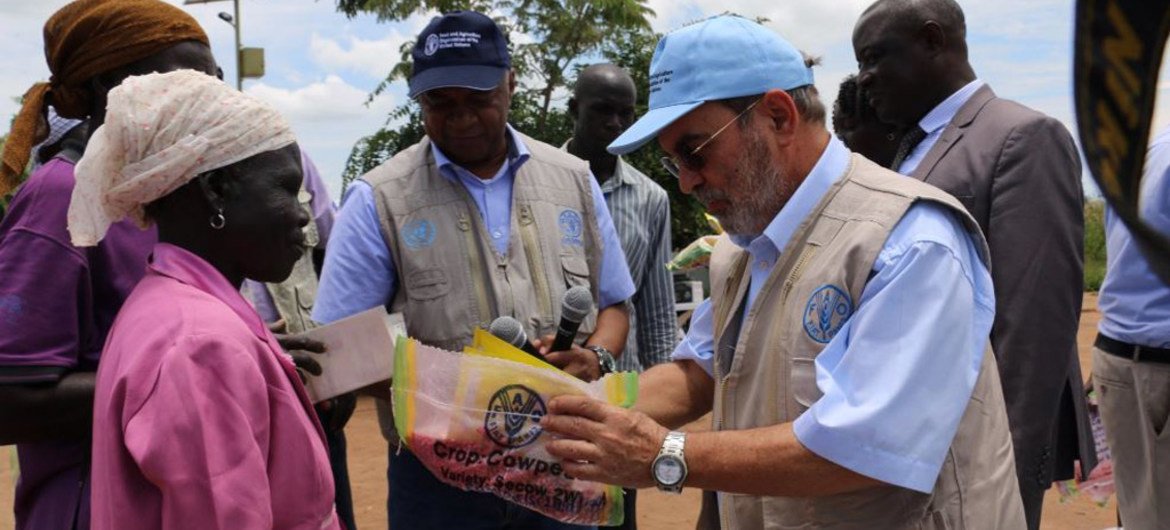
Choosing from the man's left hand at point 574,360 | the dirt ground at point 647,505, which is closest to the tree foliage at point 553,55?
the dirt ground at point 647,505

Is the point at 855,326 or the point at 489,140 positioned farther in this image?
the point at 489,140

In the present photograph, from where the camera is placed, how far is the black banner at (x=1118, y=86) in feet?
1.89

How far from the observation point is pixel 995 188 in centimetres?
358

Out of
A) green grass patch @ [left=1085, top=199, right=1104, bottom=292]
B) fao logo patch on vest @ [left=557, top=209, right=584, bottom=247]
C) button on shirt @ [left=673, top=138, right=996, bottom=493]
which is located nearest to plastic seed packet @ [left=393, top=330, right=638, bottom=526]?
button on shirt @ [left=673, top=138, right=996, bottom=493]

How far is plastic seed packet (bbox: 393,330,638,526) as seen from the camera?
2.24 meters

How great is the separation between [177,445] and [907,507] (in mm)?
1383

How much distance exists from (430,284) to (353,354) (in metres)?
1.04

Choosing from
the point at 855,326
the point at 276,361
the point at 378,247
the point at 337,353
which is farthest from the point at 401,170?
the point at 855,326

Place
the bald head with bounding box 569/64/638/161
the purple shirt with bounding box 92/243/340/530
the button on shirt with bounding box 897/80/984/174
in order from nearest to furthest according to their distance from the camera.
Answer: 1. the purple shirt with bounding box 92/243/340/530
2. the button on shirt with bounding box 897/80/984/174
3. the bald head with bounding box 569/64/638/161

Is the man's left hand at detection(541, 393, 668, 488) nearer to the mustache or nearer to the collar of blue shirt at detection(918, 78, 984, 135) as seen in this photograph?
the mustache

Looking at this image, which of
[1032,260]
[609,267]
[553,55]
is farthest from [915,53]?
[553,55]

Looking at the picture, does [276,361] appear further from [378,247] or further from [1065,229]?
[1065,229]

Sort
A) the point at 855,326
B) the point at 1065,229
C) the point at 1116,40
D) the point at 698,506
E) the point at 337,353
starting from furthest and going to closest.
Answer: the point at 698,506
the point at 1065,229
the point at 337,353
the point at 855,326
the point at 1116,40

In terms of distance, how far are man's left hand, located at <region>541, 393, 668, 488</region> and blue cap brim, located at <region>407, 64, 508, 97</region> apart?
1608 millimetres
